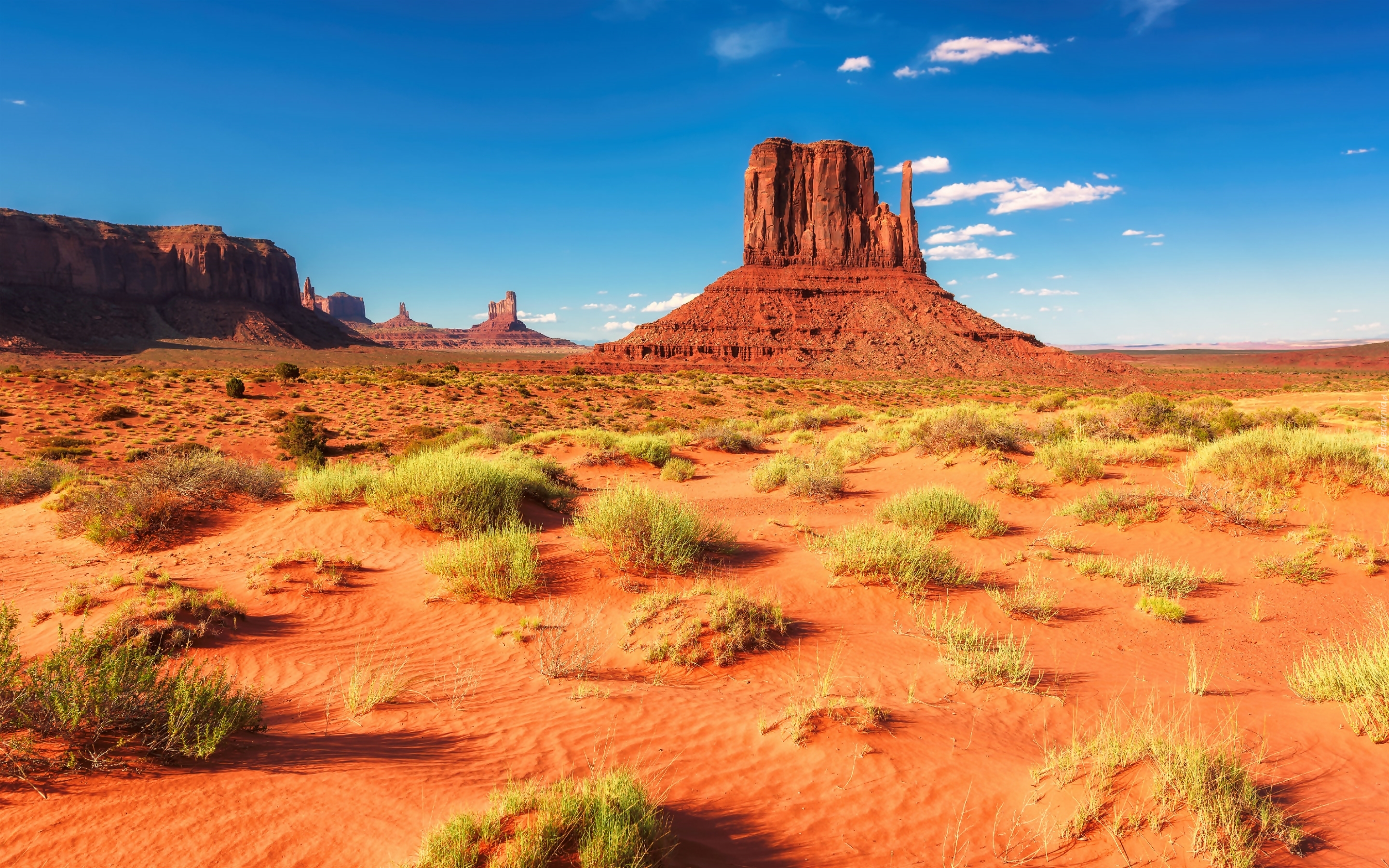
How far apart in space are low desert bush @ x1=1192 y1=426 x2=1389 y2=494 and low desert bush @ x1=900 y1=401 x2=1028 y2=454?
3.37 m

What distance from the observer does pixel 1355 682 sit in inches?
188

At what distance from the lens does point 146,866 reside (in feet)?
9.36

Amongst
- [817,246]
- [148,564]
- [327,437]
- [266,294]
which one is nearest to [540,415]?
[327,437]

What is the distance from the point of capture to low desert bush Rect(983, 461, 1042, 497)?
37.8 feet

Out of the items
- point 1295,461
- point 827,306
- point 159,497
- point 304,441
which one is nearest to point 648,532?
point 159,497

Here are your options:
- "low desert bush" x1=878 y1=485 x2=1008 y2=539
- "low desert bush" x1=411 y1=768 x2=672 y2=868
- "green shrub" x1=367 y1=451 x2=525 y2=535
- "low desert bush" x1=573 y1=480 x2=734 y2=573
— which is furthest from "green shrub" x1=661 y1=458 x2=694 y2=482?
"low desert bush" x1=411 y1=768 x2=672 y2=868

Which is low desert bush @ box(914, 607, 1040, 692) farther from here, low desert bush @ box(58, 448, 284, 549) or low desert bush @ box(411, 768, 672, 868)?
low desert bush @ box(58, 448, 284, 549)

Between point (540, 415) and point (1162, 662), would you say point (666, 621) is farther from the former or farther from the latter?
point (540, 415)

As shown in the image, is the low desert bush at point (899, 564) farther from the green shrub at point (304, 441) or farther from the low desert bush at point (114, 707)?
the green shrub at point (304, 441)

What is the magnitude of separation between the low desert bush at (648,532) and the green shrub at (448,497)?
1415 mm

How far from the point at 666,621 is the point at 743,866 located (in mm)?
3140

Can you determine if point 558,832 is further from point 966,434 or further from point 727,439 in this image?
point 727,439

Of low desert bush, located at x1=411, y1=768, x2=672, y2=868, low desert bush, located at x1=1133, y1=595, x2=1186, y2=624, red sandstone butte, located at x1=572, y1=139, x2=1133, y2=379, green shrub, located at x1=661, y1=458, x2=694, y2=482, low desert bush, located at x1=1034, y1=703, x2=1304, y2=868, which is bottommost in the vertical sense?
low desert bush, located at x1=1133, y1=595, x2=1186, y2=624

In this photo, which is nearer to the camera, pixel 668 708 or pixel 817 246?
pixel 668 708
